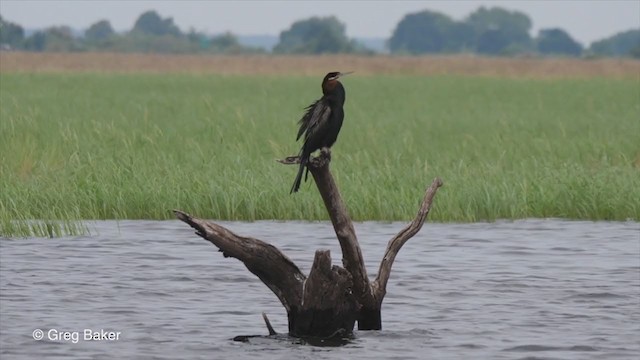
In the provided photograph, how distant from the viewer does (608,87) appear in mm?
47562

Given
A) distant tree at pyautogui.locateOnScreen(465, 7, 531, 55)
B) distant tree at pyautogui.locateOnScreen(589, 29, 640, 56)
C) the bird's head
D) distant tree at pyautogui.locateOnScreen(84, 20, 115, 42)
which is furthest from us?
distant tree at pyautogui.locateOnScreen(589, 29, 640, 56)

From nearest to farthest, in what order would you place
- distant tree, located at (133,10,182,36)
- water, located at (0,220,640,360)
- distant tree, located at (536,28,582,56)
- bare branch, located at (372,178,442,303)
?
water, located at (0,220,640,360)
bare branch, located at (372,178,442,303)
distant tree, located at (133,10,182,36)
distant tree, located at (536,28,582,56)

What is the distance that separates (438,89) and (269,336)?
37.7 meters

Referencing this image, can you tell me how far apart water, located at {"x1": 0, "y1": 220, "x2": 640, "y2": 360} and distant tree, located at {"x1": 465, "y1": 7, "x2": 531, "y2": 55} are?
16598cm

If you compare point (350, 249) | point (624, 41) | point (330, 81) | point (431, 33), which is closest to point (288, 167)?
point (330, 81)

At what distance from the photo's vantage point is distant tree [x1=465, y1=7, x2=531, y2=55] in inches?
7096

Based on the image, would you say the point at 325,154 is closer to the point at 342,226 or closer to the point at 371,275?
the point at 342,226

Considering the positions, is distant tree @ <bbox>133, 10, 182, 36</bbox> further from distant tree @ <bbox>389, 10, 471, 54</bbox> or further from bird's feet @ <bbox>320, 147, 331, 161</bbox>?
bird's feet @ <bbox>320, 147, 331, 161</bbox>

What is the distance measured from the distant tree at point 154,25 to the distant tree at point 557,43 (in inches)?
1938

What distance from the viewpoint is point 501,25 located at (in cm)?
18325

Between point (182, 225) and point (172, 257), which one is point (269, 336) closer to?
point (172, 257)

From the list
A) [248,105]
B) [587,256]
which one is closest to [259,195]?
[587,256]

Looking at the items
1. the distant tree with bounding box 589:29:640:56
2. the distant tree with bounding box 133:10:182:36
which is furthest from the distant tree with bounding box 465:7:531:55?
the distant tree with bounding box 133:10:182:36

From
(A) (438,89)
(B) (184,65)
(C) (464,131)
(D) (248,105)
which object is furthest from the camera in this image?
(B) (184,65)
